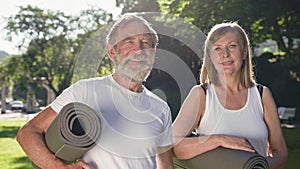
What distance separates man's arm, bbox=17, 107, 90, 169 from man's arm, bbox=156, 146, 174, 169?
0.50m

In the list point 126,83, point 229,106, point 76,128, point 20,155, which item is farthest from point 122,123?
point 20,155

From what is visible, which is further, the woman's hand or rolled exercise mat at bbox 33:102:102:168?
the woman's hand

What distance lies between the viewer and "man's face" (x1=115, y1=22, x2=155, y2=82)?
8.39 feet

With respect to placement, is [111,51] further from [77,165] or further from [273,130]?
[273,130]

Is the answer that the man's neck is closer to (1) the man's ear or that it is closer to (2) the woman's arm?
(1) the man's ear

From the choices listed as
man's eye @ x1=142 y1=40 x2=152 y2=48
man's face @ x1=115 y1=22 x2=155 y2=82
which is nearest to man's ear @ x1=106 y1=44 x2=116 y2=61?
man's face @ x1=115 y1=22 x2=155 y2=82

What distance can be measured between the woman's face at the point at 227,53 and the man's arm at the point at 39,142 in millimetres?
1043

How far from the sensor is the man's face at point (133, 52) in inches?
101

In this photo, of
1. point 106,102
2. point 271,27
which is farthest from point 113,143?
point 271,27

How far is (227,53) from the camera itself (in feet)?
9.13

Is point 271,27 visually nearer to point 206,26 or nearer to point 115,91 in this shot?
point 206,26

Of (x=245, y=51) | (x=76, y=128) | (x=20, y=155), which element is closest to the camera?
(x=76, y=128)

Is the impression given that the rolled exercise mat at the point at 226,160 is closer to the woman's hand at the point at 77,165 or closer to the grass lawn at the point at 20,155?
the woman's hand at the point at 77,165

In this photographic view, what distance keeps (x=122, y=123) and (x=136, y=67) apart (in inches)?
12.6
